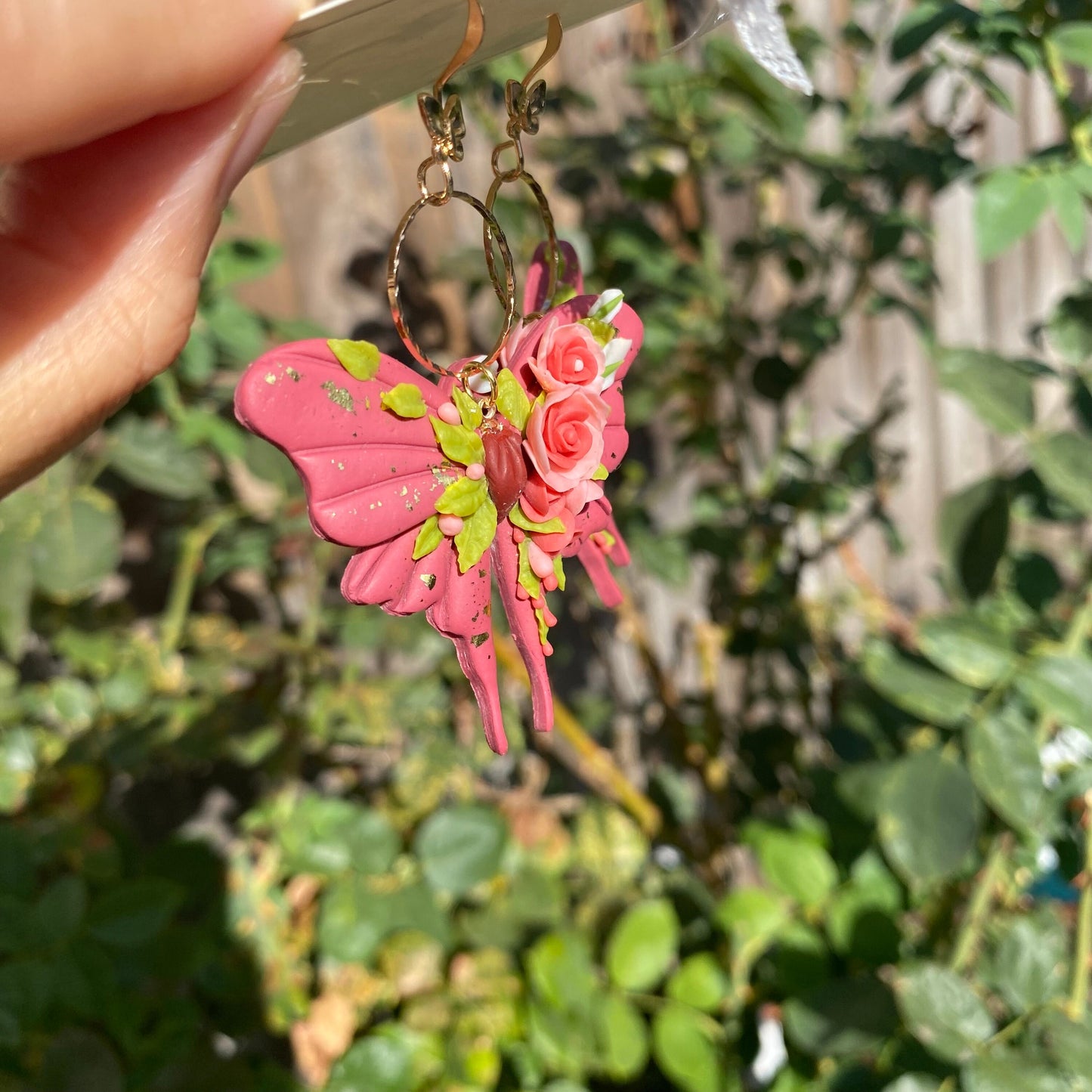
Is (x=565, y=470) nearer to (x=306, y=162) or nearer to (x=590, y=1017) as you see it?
(x=590, y=1017)

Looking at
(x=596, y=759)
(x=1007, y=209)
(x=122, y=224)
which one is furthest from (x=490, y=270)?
(x=596, y=759)

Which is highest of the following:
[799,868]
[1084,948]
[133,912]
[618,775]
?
[133,912]

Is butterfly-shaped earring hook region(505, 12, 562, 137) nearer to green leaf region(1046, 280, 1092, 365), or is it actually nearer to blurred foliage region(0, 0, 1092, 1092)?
→ blurred foliage region(0, 0, 1092, 1092)

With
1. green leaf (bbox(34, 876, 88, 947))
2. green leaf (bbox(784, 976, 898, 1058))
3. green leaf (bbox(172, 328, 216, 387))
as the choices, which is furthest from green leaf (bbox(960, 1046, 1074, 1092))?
green leaf (bbox(172, 328, 216, 387))

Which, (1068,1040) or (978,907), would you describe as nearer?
(1068,1040)

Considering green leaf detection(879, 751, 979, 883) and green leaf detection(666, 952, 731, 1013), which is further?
green leaf detection(666, 952, 731, 1013)

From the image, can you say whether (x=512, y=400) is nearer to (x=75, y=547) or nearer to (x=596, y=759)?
(x=75, y=547)

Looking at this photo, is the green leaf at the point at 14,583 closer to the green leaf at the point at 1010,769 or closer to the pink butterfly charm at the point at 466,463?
the pink butterfly charm at the point at 466,463
